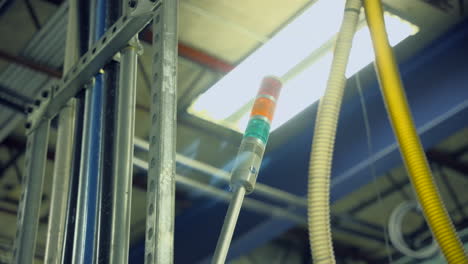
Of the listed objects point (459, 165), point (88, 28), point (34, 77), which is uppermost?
point (459, 165)

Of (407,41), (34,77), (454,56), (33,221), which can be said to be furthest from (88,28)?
(34,77)

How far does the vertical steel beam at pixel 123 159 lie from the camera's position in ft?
4.57

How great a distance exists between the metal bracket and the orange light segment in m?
0.35

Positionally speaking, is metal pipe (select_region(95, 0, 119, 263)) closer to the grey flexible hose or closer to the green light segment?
the green light segment

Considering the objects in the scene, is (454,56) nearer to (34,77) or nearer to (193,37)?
(193,37)

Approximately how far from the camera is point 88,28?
1978mm

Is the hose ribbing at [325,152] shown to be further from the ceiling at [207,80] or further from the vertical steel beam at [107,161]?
the ceiling at [207,80]

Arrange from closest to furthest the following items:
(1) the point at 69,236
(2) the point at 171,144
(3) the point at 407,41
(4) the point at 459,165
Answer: (2) the point at 171,144
(1) the point at 69,236
(3) the point at 407,41
(4) the point at 459,165

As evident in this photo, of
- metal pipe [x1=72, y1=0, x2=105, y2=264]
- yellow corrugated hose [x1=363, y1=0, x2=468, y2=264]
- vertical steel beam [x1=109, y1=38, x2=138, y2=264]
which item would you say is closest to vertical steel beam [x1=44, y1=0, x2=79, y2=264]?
metal pipe [x1=72, y1=0, x2=105, y2=264]

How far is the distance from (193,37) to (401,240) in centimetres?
148

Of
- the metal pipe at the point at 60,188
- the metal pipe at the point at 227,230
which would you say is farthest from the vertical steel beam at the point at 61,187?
the metal pipe at the point at 227,230

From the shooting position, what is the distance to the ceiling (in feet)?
10.3

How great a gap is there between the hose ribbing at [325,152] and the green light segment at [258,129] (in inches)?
6.5

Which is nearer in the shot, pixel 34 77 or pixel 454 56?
pixel 454 56
